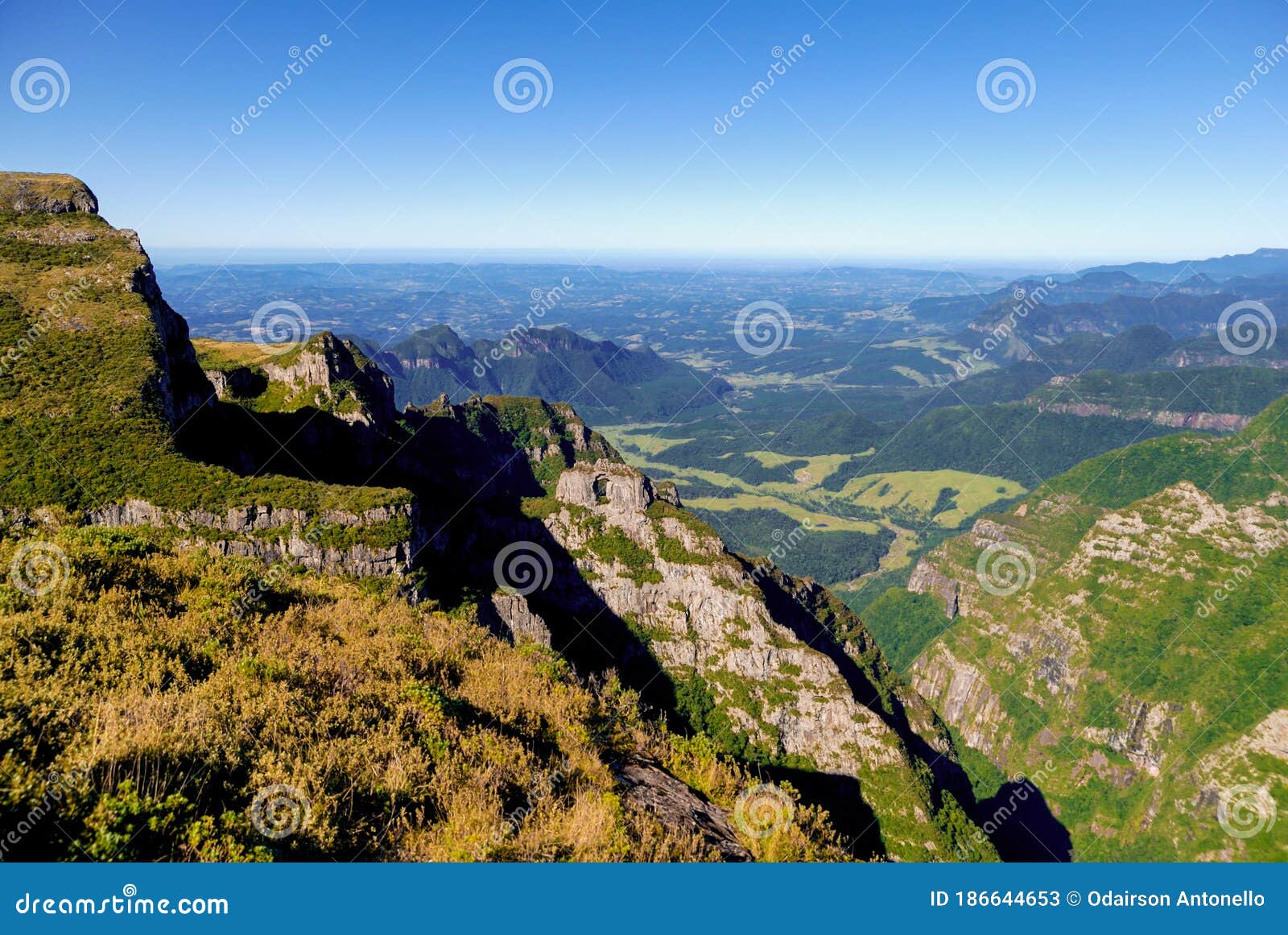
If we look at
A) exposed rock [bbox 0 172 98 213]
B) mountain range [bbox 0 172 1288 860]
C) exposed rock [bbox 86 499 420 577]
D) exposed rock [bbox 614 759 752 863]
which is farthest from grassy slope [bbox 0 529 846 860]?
exposed rock [bbox 0 172 98 213]

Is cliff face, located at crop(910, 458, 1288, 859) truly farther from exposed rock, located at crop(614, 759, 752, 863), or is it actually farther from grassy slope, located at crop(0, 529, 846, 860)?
grassy slope, located at crop(0, 529, 846, 860)

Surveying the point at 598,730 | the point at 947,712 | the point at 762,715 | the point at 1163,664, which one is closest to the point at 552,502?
the point at 762,715

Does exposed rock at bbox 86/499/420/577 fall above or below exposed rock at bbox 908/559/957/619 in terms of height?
above

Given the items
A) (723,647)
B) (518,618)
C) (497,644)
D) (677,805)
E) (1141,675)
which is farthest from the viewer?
(1141,675)

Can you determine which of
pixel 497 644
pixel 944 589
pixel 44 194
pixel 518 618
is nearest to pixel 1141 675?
pixel 944 589

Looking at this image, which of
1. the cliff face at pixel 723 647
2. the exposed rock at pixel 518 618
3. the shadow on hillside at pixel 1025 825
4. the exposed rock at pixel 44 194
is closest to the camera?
the exposed rock at pixel 518 618

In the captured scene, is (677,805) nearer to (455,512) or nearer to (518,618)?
(518,618)

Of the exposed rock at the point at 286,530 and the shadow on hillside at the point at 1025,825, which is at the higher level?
the exposed rock at the point at 286,530

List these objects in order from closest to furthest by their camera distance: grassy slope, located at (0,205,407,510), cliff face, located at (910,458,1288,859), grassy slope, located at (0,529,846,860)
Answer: grassy slope, located at (0,529,846,860)
grassy slope, located at (0,205,407,510)
cliff face, located at (910,458,1288,859)

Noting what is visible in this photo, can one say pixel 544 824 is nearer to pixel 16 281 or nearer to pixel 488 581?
pixel 488 581

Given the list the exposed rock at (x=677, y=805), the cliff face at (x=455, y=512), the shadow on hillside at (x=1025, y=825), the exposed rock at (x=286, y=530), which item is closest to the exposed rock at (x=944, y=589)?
the shadow on hillside at (x=1025, y=825)

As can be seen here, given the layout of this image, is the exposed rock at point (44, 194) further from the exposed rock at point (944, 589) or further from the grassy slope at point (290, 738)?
the exposed rock at point (944, 589)
